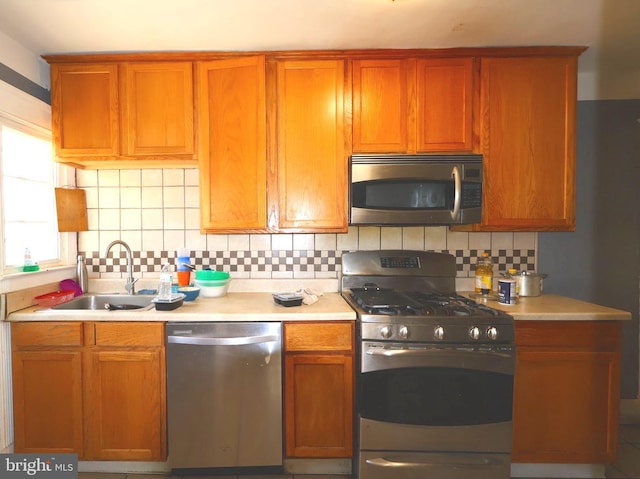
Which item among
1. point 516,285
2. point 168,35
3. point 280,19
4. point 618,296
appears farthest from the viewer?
point 618,296

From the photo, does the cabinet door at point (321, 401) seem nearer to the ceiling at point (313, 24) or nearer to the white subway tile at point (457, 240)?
the white subway tile at point (457, 240)

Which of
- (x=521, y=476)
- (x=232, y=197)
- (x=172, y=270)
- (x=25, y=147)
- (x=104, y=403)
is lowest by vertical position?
(x=521, y=476)

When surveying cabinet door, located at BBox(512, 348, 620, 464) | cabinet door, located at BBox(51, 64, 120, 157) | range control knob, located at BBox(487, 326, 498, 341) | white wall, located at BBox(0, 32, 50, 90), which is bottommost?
cabinet door, located at BBox(512, 348, 620, 464)

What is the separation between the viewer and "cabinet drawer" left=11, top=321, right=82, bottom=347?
1752mm

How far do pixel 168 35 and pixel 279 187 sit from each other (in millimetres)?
1005

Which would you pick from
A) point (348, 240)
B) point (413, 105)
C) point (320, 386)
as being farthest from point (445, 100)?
point (320, 386)

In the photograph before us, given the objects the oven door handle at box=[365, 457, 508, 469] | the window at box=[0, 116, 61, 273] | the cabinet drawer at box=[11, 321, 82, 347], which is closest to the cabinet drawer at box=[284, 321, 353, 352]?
the oven door handle at box=[365, 457, 508, 469]

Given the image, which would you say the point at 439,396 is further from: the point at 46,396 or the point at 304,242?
the point at 46,396

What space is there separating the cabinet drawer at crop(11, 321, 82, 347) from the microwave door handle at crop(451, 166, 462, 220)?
2.11 metres

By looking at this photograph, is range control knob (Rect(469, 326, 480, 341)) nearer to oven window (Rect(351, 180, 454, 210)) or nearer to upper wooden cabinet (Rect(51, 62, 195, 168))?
oven window (Rect(351, 180, 454, 210))

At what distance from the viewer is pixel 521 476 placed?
5.96 ft

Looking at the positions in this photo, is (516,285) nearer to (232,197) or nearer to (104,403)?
(232,197)

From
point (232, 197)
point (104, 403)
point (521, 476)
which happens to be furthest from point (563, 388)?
point (104, 403)

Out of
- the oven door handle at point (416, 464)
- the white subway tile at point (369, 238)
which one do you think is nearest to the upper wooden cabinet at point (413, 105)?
the white subway tile at point (369, 238)
